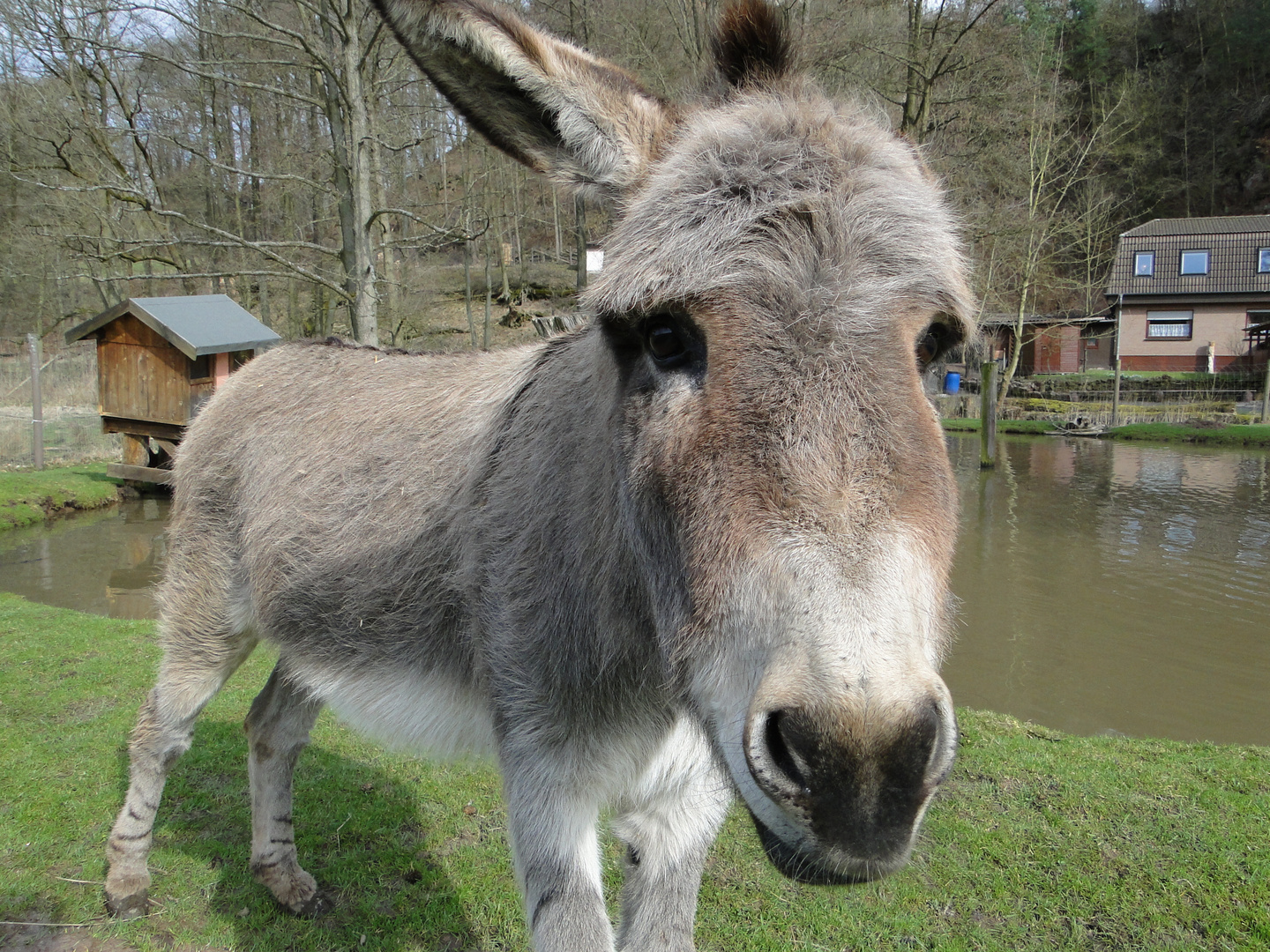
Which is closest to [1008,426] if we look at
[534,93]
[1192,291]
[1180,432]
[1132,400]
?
[1180,432]

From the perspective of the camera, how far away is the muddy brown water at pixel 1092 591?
8.57 meters

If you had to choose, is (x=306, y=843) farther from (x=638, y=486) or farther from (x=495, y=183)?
(x=495, y=183)

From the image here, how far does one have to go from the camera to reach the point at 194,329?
50.8 ft

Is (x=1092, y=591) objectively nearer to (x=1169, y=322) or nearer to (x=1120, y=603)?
(x=1120, y=603)

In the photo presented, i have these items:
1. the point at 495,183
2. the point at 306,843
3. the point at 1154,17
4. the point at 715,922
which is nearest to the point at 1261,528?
the point at 715,922

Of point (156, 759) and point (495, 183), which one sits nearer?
point (156, 759)

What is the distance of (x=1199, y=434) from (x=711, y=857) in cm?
2964

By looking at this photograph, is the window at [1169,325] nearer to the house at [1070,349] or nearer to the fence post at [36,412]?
the house at [1070,349]

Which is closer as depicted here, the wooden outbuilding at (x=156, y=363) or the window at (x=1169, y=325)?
the wooden outbuilding at (x=156, y=363)

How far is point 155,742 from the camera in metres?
3.84

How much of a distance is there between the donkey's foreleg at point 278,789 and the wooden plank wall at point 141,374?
14.1m

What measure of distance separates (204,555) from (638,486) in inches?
120

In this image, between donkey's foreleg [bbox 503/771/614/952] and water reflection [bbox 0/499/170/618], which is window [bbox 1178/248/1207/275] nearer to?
water reflection [bbox 0/499/170/618]

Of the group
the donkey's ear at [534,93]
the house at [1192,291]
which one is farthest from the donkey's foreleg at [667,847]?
the house at [1192,291]
